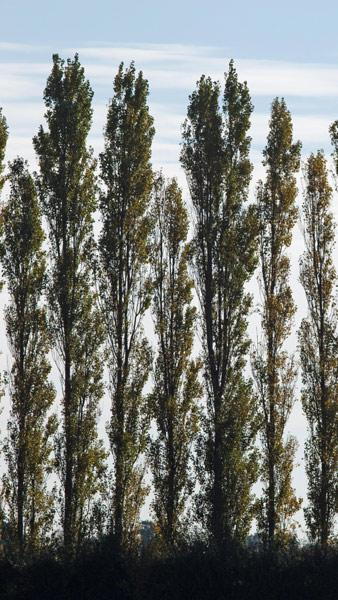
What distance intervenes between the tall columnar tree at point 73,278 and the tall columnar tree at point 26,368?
3.11 feet

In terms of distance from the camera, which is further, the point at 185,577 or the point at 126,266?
the point at 126,266

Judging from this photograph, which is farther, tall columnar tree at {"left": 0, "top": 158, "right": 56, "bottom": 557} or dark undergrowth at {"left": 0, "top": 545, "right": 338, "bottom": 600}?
tall columnar tree at {"left": 0, "top": 158, "right": 56, "bottom": 557}

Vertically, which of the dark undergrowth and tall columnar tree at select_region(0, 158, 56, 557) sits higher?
tall columnar tree at select_region(0, 158, 56, 557)

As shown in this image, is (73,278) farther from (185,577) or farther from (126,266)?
(185,577)

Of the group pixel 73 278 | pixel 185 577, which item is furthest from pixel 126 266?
pixel 185 577

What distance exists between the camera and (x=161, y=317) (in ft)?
131

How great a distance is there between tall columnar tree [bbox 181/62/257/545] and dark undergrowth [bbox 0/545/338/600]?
6757 mm

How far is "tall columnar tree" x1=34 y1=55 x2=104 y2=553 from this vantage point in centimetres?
3719

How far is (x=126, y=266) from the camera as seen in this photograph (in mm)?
39375

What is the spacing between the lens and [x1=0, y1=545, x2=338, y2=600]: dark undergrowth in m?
27.2

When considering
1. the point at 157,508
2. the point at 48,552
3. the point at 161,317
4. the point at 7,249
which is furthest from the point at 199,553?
the point at 7,249

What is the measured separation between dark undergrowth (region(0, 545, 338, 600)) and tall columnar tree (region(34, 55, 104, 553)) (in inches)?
270

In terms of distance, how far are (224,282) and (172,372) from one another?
297 centimetres

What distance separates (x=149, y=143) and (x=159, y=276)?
3.93 m
